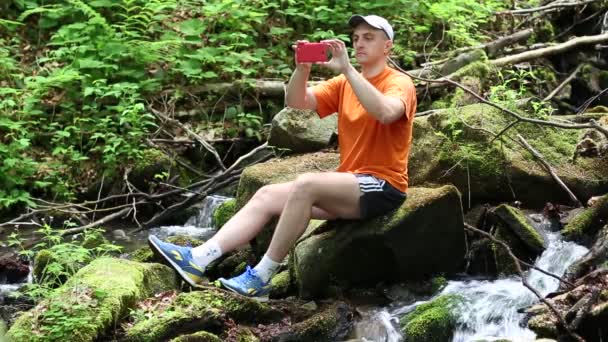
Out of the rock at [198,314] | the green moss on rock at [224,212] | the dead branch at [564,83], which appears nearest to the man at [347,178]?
the rock at [198,314]

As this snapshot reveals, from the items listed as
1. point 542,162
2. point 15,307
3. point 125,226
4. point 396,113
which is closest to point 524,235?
point 542,162

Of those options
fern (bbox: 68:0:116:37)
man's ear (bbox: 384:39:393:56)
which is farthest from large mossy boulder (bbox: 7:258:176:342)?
fern (bbox: 68:0:116:37)

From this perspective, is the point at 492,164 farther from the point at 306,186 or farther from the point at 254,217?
the point at 254,217

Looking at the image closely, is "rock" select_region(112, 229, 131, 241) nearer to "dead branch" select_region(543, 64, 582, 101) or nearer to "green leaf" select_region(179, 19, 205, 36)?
"green leaf" select_region(179, 19, 205, 36)

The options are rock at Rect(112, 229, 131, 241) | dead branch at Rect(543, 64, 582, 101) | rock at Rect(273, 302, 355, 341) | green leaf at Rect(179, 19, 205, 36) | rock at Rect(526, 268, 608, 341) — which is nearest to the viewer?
rock at Rect(526, 268, 608, 341)

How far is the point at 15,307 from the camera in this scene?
5.47 metres

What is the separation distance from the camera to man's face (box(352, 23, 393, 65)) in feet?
16.7

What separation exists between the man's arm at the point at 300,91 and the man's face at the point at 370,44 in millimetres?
380

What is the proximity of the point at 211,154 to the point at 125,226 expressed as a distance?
62.1 inches

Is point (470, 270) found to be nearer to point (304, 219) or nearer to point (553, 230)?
point (553, 230)

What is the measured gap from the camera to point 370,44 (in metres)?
5.12

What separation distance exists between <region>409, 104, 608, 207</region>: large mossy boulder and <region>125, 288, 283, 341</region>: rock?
2.17 m

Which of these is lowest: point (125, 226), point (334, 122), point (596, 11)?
point (125, 226)

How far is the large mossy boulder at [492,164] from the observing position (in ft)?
20.4
